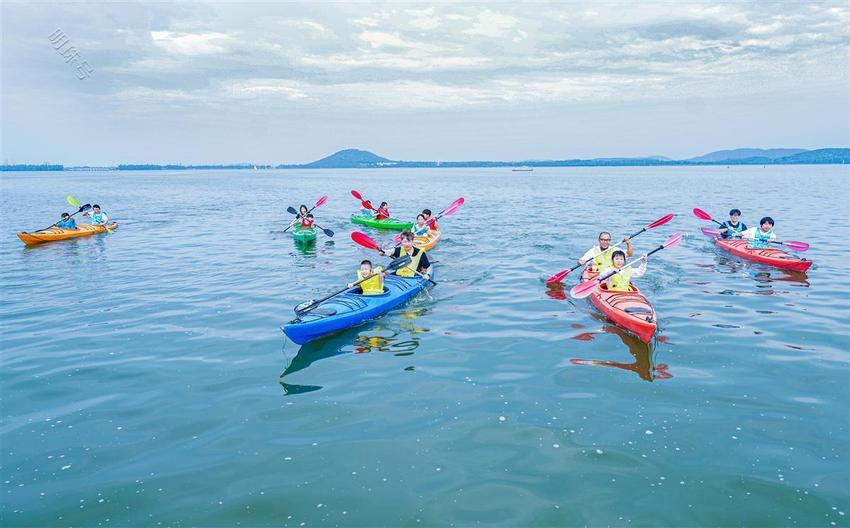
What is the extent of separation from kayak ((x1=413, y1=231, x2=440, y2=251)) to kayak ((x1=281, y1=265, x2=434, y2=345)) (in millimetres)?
7334

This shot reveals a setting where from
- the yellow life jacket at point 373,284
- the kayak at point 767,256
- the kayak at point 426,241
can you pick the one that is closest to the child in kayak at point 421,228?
the kayak at point 426,241

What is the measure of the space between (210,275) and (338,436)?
12116 millimetres

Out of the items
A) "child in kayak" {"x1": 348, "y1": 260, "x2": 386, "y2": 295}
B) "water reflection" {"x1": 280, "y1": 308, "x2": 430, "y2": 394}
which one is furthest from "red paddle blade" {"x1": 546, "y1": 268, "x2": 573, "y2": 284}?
"child in kayak" {"x1": 348, "y1": 260, "x2": 386, "y2": 295}

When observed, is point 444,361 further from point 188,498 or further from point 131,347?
point 131,347

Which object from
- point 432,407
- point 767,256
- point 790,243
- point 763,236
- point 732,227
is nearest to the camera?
point 432,407

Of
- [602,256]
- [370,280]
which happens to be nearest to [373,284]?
[370,280]

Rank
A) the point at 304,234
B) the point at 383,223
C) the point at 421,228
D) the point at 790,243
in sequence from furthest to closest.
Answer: the point at 383,223, the point at 304,234, the point at 421,228, the point at 790,243

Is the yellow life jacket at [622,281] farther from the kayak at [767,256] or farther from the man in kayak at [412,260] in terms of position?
the kayak at [767,256]

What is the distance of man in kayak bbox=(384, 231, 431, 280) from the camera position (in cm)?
1484

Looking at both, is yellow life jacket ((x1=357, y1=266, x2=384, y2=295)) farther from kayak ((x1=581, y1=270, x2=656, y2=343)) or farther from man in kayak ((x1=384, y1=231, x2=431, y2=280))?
kayak ((x1=581, y1=270, x2=656, y2=343))

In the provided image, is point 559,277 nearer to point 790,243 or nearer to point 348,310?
point 348,310

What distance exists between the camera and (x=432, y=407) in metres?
8.23

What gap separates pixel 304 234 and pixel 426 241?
19.9 ft

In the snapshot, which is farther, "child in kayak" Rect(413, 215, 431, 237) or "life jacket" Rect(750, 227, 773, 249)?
"child in kayak" Rect(413, 215, 431, 237)
